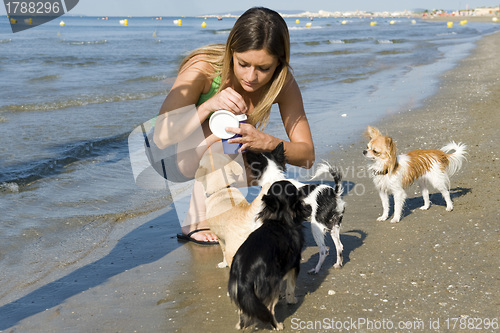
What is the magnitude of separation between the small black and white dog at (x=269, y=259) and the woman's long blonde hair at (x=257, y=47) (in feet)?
3.01

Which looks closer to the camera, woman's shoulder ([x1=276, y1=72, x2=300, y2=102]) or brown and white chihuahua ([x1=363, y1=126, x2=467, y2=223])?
woman's shoulder ([x1=276, y1=72, x2=300, y2=102])

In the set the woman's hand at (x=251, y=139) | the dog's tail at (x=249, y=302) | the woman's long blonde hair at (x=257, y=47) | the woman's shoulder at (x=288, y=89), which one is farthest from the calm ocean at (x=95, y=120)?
the dog's tail at (x=249, y=302)

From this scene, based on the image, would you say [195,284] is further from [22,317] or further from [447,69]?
[447,69]

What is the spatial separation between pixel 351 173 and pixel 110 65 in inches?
593

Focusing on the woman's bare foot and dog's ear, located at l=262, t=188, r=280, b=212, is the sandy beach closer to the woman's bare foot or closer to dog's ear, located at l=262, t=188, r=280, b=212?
the woman's bare foot

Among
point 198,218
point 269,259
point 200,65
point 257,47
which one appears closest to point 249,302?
point 269,259

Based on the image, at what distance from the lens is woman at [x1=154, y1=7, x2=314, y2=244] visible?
10.7 feet

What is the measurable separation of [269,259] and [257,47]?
1.36 metres

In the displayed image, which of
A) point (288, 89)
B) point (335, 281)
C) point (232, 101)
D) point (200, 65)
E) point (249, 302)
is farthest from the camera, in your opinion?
point (288, 89)

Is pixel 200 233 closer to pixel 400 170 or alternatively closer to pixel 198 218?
pixel 198 218

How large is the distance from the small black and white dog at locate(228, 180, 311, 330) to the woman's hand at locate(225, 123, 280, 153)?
41 cm

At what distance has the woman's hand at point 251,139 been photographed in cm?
318

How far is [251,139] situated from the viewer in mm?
3264

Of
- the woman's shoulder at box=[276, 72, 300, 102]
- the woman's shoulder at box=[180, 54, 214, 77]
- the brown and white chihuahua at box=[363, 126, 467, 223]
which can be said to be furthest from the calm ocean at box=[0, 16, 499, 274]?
the brown and white chihuahua at box=[363, 126, 467, 223]
